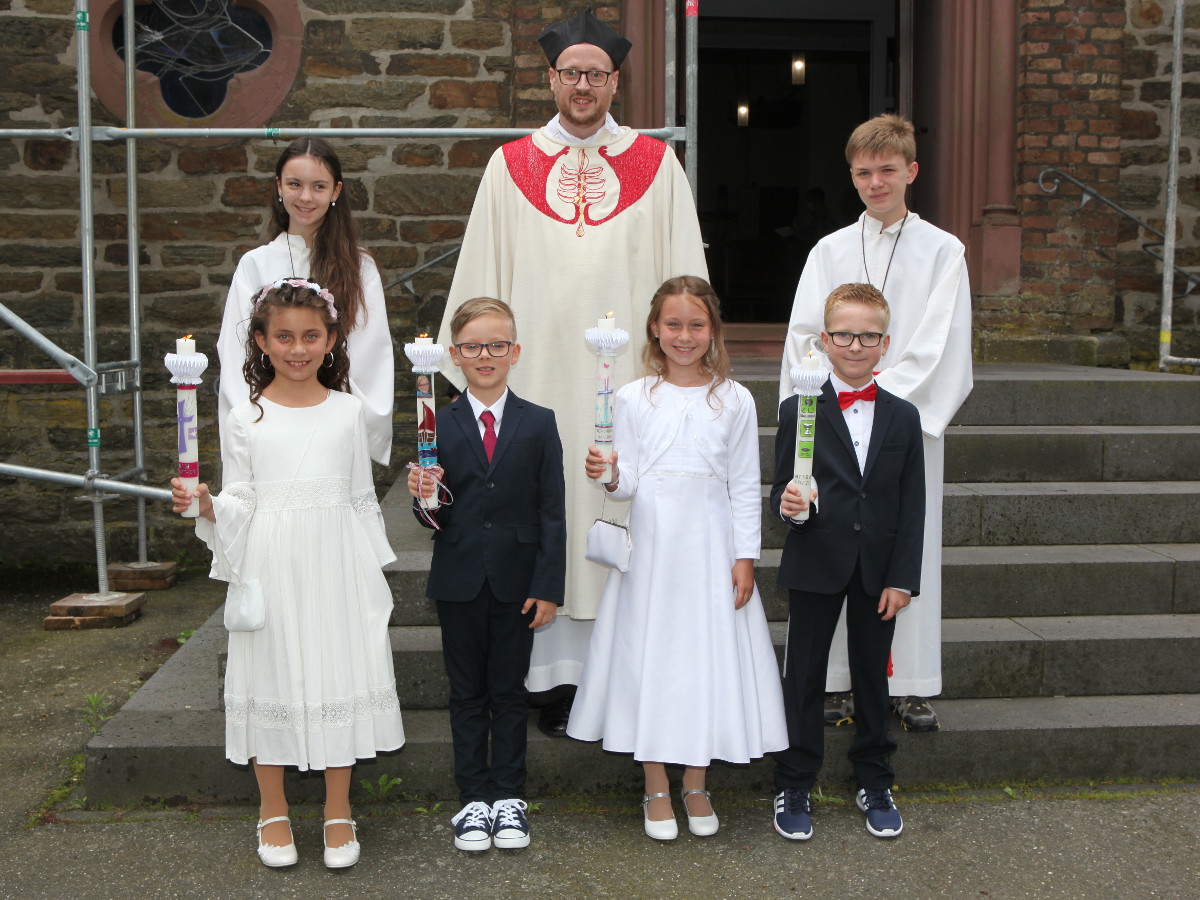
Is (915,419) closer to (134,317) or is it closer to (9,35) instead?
(134,317)

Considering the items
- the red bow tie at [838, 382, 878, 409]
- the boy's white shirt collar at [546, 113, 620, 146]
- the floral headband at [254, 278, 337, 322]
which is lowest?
the red bow tie at [838, 382, 878, 409]

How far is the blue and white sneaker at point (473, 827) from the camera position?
3258mm

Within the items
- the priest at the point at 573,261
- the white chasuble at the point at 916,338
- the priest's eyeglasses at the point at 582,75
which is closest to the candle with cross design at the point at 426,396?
the priest at the point at 573,261

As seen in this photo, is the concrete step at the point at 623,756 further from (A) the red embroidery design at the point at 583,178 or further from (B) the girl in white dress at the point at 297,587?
(A) the red embroidery design at the point at 583,178

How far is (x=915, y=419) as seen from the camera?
340cm

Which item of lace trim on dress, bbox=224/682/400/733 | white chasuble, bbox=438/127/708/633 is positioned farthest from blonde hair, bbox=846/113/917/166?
lace trim on dress, bbox=224/682/400/733

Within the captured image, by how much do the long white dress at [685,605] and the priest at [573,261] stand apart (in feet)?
1.26

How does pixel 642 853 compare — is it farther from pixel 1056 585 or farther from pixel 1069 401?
pixel 1069 401

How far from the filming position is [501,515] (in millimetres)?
3326

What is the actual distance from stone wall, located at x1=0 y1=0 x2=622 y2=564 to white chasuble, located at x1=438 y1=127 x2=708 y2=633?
3316 mm

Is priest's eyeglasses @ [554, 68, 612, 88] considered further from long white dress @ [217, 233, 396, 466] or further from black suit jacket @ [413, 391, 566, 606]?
black suit jacket @ [413, 391, 566, 606]

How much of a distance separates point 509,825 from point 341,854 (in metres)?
0.47

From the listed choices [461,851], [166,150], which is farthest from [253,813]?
[166,150]

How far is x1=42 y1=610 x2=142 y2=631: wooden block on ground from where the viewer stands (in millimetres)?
5770
